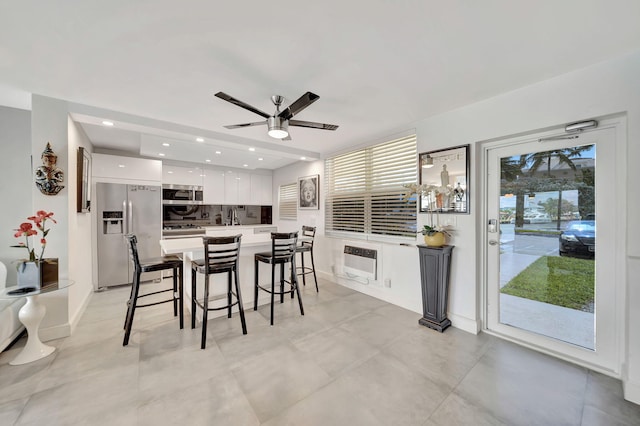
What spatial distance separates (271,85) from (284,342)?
243 cm

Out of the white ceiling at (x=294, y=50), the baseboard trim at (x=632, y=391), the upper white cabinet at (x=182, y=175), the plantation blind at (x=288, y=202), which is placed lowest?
the baseboard trim at (x=632, y=391)

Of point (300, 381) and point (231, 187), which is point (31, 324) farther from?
point (231, 187)

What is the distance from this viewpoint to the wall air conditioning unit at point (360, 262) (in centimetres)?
365

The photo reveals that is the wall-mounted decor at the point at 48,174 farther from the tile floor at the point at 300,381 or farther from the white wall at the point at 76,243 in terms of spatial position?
the tile floor at the point at 300,381

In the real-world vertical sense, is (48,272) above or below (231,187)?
below

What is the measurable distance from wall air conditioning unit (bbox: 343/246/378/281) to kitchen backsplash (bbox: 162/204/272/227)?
10.4 feet

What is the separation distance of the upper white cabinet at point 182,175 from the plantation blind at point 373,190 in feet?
9.16

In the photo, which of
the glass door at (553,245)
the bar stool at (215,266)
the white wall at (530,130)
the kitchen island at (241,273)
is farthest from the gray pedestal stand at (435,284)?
the bar stool at (215,266)

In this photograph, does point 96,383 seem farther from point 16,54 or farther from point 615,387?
point 615,387

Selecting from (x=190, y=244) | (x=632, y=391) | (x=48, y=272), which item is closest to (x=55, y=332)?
(x=48, y=272)

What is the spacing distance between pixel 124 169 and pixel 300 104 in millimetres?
3801

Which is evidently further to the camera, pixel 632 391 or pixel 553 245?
pixel 553 245

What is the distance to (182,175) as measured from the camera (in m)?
5.09

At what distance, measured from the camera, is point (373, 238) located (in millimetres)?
3846
